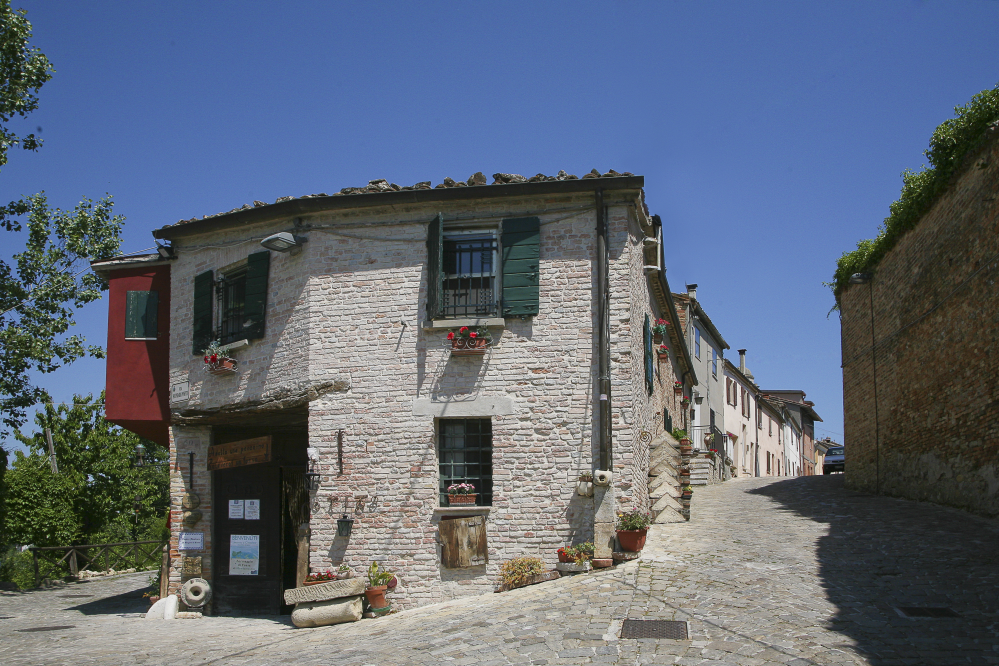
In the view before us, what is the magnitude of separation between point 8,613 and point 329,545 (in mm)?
7800

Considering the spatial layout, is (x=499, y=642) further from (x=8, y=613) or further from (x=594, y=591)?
(x=8, y=613)

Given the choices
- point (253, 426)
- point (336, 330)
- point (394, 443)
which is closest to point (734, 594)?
point (394, 443)

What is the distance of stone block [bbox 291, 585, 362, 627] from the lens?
38.4 ft

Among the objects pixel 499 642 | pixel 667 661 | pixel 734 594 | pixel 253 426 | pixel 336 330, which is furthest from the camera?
pixel 253 426

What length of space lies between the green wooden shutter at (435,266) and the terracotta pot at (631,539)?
4151 millimetres

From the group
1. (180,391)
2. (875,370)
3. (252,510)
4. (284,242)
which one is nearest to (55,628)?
(252,510)

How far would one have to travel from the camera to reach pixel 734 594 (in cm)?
975

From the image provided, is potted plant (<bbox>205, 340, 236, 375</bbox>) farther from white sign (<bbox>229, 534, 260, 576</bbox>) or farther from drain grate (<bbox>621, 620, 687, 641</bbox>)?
drain grate (<bbox>621, 620, 687, 641</bbox>)

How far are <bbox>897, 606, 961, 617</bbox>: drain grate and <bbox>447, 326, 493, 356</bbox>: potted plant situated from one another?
20.6 ft

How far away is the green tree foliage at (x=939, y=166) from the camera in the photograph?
43.8 ft

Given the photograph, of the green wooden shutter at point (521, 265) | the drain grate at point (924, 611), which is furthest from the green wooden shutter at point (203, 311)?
the drain grate at point (924, 611)

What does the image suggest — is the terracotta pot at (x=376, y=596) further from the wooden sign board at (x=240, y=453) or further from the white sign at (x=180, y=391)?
the white sign at (x=180, y=391)

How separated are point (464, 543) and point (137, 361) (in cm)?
751

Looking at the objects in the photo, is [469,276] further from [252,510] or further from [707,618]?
[707,618]
